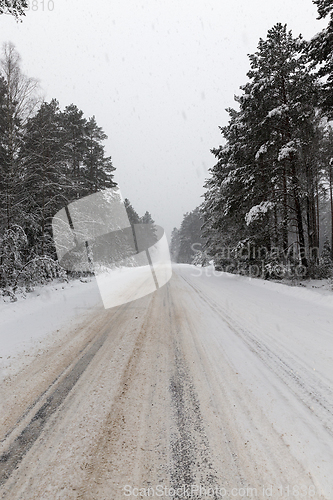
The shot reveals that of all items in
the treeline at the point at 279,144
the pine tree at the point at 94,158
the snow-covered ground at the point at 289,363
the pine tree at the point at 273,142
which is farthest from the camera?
the pine tree at the point at 94,158

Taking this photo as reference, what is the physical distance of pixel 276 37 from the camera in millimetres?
12711

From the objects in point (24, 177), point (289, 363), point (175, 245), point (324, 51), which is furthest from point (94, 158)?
point (175, 245)

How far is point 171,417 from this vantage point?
7.97 feet

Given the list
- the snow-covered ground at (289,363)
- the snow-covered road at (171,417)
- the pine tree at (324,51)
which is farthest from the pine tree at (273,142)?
the snow-covered road at (171,417)

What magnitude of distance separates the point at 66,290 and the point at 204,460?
10.9 m

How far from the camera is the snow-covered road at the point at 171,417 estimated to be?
1.73 m

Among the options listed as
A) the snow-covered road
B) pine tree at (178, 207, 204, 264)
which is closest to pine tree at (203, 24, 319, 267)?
the snow-covered road

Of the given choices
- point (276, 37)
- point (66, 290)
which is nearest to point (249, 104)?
point (276, 37)

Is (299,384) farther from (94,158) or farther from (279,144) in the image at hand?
(94,158)

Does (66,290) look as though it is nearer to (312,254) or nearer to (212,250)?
(212,250)

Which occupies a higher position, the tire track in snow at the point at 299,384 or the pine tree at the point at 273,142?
the pine tree at the point at 273,142

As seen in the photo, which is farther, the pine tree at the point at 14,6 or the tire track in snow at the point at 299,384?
the pine tree at the point at 14,6

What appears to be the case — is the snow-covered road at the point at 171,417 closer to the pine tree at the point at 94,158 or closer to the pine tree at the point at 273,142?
the pine tree at the point at 273,142

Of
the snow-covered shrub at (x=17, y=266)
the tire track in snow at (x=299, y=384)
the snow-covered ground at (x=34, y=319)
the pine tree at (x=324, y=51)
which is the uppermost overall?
the pine tree at (x=324, y=51)
